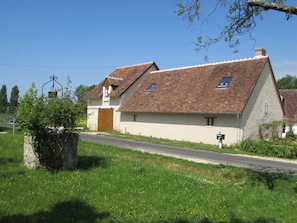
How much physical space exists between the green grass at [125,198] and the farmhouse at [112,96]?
851 inches

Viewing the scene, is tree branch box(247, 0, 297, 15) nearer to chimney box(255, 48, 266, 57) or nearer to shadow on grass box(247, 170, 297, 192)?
shadow on grass box(247, 170, 297, 192)

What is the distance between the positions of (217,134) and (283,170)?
892 centimetres

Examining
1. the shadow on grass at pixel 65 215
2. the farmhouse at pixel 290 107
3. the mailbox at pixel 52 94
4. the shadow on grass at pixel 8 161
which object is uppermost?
the farmhouse at pixel 290 107

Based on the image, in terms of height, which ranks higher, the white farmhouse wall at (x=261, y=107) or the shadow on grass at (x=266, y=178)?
the white farmhouse wall at (x=261, y=107)

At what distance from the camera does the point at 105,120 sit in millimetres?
32188

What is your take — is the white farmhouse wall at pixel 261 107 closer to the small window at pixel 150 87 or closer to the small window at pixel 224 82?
the small window at pixel 224 82

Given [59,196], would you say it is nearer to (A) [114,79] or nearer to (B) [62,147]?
(B) [62,147]

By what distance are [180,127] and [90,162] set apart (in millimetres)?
15339

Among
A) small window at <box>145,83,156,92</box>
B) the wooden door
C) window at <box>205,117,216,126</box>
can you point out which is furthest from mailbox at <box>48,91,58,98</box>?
the wooden door

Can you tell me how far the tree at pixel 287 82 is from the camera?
249 feet

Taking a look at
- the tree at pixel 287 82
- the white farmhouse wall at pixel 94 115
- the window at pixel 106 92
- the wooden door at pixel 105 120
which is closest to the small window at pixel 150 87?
the wooden door at pixel 105 120

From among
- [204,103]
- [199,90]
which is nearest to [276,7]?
[204,103]

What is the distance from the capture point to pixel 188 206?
5988 millimetres

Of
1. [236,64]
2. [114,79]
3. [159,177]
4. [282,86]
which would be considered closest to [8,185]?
[159,177]
